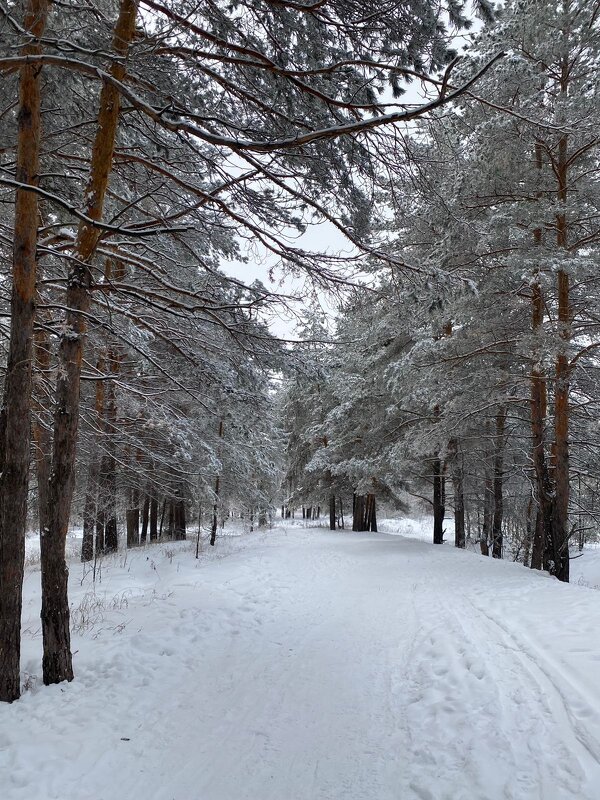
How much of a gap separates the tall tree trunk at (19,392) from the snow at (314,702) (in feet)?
2.09

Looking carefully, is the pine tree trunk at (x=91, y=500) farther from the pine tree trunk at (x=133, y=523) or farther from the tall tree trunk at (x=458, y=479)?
the tall tree trunk at (x=458, y=479)

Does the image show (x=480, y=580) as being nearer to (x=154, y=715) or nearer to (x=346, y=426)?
(x=154, y=715)

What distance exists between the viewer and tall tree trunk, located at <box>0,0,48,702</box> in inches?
152

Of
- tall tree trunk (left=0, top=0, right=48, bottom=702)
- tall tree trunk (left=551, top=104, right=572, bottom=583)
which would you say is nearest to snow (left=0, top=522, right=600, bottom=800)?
tall tree trunk (left=0, top=0, right=48, bottom=702)

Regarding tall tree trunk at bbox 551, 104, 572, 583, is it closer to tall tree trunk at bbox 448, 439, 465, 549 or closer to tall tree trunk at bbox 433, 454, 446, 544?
tall tree trunk at bbox 448, 439, 465, 549

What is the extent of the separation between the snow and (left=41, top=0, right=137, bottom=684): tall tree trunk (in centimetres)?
43

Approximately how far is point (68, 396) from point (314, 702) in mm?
3601

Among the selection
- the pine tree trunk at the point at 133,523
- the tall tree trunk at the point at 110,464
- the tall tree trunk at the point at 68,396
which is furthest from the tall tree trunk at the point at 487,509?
the tall tree trunk at the point at 68,396

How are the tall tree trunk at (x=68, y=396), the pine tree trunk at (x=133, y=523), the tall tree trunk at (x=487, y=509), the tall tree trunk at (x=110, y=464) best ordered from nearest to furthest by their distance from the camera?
the tall tree trunk at (x=68, y=396) < the tall tree trunk at (x=110, y=464) < the tall tree trunk at (x=487, y=509) < the pine tree trunk at (x=133, y=523)

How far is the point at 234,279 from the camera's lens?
5449 mm

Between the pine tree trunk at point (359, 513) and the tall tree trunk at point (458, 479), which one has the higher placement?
the tall tree trunk at point (458, 479)

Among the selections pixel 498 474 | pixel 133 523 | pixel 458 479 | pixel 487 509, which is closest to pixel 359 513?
pixel 487 509

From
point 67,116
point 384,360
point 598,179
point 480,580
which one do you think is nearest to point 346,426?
point 384,360

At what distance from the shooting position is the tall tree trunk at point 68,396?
13.5 ft
